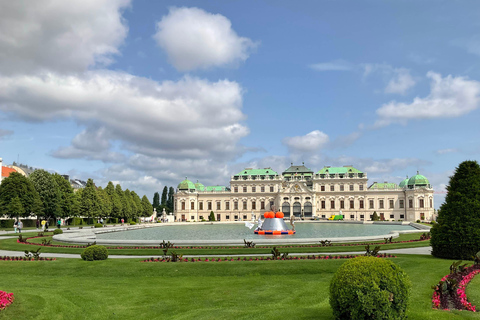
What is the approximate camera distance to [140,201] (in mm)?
102375

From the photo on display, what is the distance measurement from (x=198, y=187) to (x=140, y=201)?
21202 millimetres

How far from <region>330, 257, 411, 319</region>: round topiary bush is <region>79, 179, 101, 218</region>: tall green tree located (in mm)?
70562

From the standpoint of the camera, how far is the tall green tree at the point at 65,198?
6581 cm

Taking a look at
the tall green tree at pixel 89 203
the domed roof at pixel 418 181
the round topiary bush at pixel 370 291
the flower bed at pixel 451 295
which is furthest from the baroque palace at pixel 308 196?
the round topiary bush at pixel 370 291

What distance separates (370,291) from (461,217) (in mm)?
13406

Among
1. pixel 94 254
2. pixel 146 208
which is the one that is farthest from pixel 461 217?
pixel 146 208

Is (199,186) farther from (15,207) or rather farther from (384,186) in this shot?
(15,207)

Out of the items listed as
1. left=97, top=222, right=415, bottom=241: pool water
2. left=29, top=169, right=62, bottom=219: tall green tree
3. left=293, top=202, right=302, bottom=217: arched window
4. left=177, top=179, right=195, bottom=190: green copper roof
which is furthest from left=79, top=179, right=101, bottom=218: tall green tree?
left=293, top=202, right=302, bottom=217: arched window

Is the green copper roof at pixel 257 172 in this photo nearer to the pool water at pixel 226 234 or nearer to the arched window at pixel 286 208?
the arched window at pixel 286 208

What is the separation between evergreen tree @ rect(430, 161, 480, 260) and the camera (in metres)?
18.4

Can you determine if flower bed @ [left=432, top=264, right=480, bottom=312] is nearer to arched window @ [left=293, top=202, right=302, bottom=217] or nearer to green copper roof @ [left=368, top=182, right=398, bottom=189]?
arched window @ [left=293, top=202, right=302, bottom=217]

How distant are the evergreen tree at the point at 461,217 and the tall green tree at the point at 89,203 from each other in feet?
214

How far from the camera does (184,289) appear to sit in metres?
13.6

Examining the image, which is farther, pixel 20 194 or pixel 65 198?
pixel 65 198
